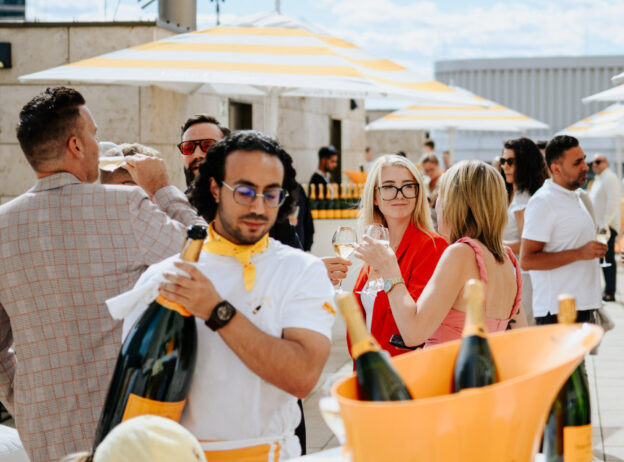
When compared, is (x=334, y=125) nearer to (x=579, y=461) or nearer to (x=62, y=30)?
(x=62, y=30)

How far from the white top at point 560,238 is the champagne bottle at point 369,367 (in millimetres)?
3984

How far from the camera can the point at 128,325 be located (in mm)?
2043

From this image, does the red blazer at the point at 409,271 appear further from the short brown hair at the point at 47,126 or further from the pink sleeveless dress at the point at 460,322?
the short brown hair at the point at 47,126

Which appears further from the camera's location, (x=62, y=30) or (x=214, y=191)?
(x=62, y=30)

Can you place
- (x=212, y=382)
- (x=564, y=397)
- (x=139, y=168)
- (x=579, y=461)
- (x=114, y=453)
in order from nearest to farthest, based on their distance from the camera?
1. (x=114, y=453)
2. (x=579, y=461)
3. (x=564, y=397)
4. (x=212, y=382)
5. (x=139, y=168)

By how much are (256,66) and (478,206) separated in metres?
2.71

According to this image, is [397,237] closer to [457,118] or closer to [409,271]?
[409,271]

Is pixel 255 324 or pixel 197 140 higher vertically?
pixel 197 140

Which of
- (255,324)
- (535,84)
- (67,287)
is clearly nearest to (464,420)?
(255,324)

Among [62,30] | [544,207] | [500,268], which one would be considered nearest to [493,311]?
[500,268]

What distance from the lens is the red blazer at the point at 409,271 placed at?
3490 millimetres

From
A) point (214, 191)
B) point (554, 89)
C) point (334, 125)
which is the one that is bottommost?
point (214, 191)

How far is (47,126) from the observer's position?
265cm

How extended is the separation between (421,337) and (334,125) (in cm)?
1346
